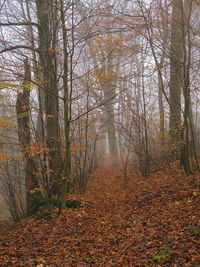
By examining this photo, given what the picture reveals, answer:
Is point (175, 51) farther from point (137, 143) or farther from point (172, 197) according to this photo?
point (172, 197)

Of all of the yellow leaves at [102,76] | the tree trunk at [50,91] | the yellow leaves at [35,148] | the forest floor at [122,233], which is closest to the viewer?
the forest floor at [122,233]

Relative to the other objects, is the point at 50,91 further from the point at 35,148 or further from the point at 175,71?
the point at 175,71

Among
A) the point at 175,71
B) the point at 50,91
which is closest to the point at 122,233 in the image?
the point at 50,91

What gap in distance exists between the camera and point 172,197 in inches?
343

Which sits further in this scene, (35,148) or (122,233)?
(35,148)

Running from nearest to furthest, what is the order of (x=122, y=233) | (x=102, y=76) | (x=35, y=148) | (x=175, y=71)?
(x=122, y=233), (x=35, y=148), (x=175, y=71), (x=102, y=76)

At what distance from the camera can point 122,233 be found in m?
7.07

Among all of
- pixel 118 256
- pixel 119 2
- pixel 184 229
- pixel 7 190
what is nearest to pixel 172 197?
pixel 184 229

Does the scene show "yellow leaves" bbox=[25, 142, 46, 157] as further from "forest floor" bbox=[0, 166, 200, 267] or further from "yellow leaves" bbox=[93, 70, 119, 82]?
"yellow leaves" bbox=[93, 70, 119, 82]

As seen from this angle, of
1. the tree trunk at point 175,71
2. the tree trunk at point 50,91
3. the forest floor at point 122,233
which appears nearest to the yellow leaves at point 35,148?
the tree trunk at point 50,91

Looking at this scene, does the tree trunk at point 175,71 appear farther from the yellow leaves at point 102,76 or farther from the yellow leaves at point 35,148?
the yellow leaves at point 35,148

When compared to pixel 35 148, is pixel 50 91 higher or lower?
higher

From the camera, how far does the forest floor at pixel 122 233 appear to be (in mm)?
5500

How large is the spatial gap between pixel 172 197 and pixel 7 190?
5.95 m
